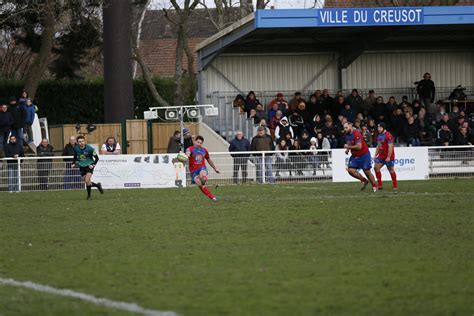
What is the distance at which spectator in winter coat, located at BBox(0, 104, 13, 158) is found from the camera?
31297 mm

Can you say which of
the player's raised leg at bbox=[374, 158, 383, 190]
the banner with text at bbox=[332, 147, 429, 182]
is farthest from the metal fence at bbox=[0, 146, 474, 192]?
the player's raised leg at bbox=[374, 158, 383, 190]

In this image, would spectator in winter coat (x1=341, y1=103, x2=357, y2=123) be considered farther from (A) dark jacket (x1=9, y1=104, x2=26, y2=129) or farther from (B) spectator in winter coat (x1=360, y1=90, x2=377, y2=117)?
(A) dark jacket (x1=9, y1=104, x2=26, y2=129)

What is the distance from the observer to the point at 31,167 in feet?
97.3

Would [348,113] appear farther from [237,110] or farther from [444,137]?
[237,110]

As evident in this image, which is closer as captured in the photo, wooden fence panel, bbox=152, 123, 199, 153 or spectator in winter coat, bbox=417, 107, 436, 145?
spectator in winter coat, bbox=417, 107, 436, 145

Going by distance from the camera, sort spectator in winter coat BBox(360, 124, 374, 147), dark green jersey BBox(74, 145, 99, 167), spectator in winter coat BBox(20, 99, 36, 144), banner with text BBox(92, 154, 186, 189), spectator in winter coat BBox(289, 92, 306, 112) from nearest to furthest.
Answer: dark green jersey BBox(74, 145, 99, 167) < banner with text BBox(92, 154, 186, 189) < spectator in winter coat BBox(20, 99, 36, 144) < spectator in winter coat BBox(360, 124, 374, 147) < spectator in winter coat BBox(289, 92, 306, 112)

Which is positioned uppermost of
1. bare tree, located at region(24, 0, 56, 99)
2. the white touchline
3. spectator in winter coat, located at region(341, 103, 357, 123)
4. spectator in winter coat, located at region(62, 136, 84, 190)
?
bare tree, located at region(24, 0, 56, 99)

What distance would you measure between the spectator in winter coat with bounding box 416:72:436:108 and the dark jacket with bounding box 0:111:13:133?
16.0 metres

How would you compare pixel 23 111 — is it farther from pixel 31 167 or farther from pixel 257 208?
pixel 257 208

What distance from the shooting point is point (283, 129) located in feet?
111

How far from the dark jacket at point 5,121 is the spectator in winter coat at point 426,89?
1597cm

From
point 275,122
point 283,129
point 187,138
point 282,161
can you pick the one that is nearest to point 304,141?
point 283,129

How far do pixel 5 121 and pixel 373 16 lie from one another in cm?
1313

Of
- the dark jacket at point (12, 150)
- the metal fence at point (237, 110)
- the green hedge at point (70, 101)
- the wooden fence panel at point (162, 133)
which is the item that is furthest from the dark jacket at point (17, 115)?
the green hedge at point (70, 101)
